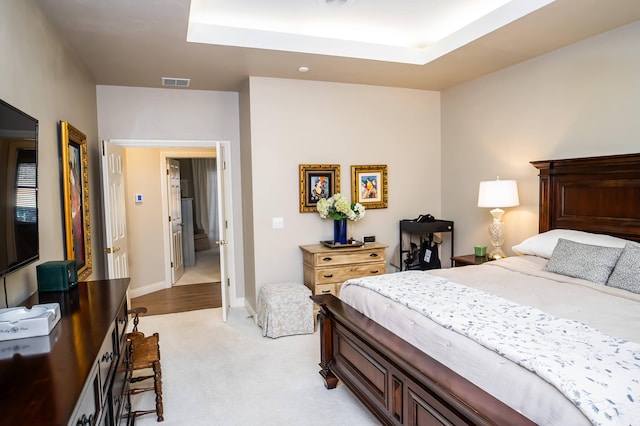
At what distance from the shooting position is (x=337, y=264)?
418cm

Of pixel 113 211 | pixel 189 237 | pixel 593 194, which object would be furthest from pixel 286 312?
pixel 189 237

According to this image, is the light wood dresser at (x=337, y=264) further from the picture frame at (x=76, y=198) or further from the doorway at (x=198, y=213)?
the doorway at (x=198, y=213)

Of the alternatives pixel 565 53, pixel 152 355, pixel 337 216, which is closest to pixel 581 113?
pixel 565 53

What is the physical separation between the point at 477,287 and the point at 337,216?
6.35 ft

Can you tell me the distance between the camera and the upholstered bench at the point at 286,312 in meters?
3.84

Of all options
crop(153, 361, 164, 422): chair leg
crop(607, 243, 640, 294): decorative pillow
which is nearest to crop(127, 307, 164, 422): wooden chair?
crop(153, 361, 164, 422): chair leg

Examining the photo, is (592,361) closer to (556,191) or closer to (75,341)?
(75,341)

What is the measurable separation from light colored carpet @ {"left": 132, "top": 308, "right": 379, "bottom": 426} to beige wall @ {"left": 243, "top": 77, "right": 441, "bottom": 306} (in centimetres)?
85

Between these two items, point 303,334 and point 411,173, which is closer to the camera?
point 303,334

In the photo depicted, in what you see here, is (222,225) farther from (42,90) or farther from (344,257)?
(42,90)

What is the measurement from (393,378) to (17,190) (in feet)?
6.62

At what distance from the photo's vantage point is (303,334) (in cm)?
395

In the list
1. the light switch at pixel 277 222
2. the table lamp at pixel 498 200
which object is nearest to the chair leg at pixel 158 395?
the light switch at pixel 277 222

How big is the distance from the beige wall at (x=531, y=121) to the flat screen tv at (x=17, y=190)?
3925 millimetres
